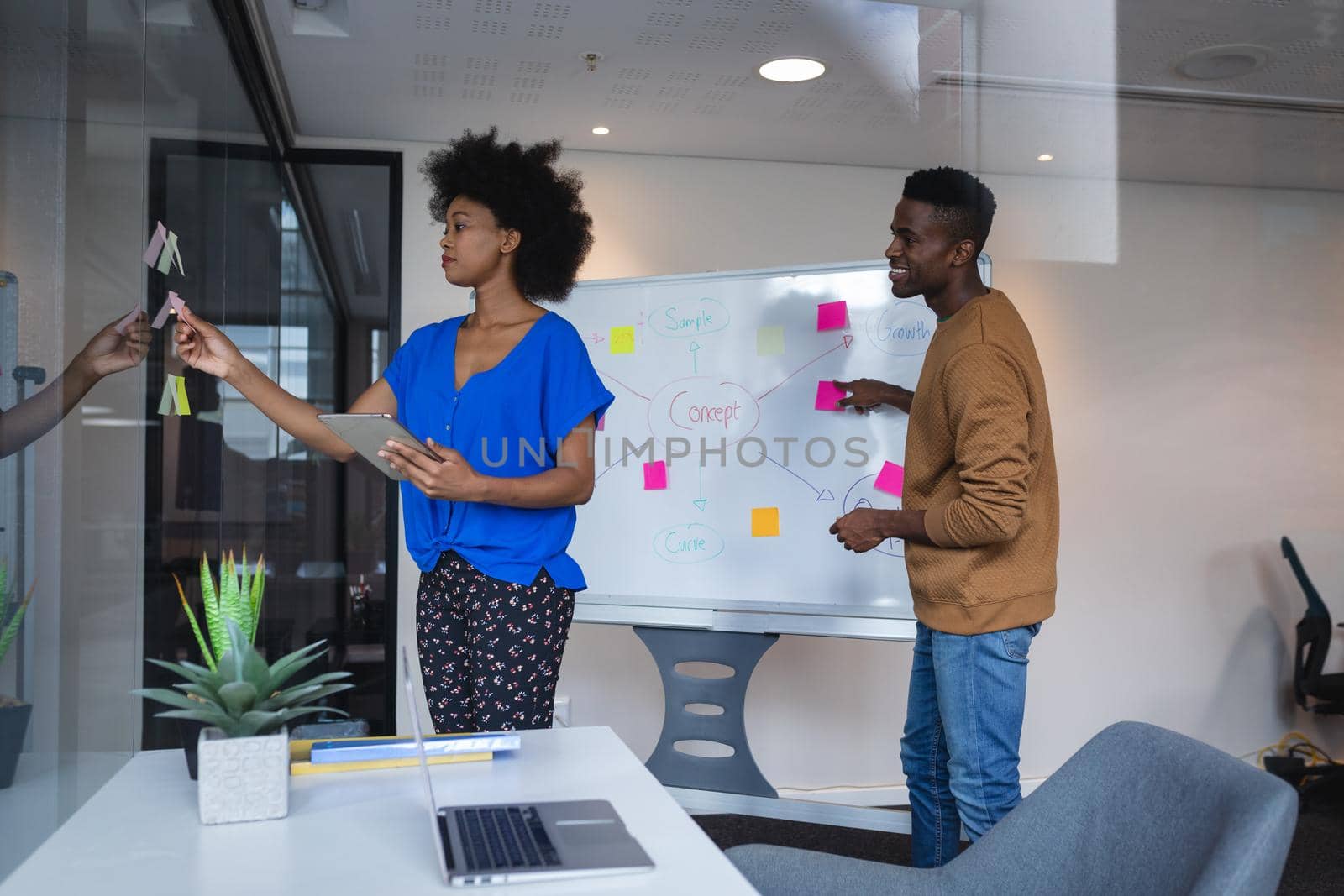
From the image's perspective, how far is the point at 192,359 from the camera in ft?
5.81

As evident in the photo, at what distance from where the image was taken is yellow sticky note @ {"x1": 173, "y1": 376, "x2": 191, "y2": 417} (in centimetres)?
198

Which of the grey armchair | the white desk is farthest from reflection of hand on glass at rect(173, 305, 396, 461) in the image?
the grey armchair

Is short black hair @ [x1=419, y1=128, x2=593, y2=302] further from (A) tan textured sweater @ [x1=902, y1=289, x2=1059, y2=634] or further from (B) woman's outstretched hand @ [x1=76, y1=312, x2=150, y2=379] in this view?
(A) tan textured sweater @ [x1=902, y1=289, x2=1059, y2=634]

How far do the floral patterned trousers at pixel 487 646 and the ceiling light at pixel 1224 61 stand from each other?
2337 millimetres

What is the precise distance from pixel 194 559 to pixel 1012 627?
156cm

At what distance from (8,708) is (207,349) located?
26.8 inches

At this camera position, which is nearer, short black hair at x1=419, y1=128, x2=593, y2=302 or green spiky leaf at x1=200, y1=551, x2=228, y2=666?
green spiky leaf at x1=200, y1=551, x2=228, y2=666

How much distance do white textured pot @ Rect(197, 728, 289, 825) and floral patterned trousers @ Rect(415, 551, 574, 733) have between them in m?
0.70

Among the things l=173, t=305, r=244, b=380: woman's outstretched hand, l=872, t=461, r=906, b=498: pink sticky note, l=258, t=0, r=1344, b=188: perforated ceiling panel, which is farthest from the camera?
l=872, t=461, r=906, b=498: pink sticky note

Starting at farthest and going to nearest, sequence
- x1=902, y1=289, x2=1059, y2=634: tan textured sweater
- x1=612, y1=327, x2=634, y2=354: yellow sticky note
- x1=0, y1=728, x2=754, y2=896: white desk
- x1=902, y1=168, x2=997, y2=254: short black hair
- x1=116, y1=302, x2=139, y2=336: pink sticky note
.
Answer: x1=612, y1=327, x2=634, y2=354: yellow sticky note
x1=902, y1=168, x2=997, y2=254: short black hair
x1=902, y1=289, x2=1059, y2=634: tan textured sweater
x1=116, y1=302, x2=139, y2=336: pink sticky note
x1=0, y1=728, x2=754, y2=896: white desk

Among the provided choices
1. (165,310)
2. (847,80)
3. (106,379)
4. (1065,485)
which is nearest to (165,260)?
(165,310)

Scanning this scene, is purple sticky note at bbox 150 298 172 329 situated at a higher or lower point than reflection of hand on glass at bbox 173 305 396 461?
higher

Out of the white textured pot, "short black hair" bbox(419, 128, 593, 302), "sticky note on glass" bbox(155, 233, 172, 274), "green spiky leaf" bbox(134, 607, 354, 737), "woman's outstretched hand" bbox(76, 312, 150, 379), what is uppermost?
"short black hair" bbox(419, 128, 593, 302)

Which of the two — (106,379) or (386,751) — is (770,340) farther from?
(386,751)
